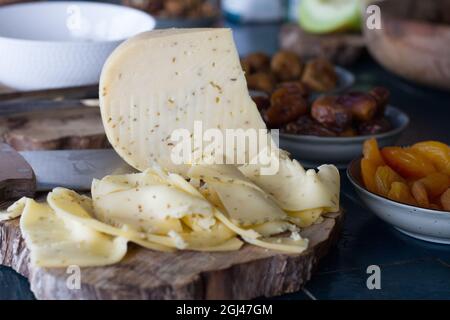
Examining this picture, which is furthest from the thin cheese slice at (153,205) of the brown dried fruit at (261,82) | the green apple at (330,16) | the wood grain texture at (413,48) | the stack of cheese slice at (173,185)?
the green apple at (330,16)

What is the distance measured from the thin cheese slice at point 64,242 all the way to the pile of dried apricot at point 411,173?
16.6 inches

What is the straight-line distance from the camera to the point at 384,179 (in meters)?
1.18

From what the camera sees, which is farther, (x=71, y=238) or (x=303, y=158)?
(x=303, y=158)

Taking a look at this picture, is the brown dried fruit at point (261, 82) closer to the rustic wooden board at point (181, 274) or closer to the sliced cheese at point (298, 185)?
the sliced cheese at point (298, 185)

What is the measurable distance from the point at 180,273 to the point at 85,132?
554 mm

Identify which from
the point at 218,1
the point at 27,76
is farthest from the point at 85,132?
the point at 218,1

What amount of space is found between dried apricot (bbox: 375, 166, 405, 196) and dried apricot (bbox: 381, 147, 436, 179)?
35 millimetres

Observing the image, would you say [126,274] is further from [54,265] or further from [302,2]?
[302,2]

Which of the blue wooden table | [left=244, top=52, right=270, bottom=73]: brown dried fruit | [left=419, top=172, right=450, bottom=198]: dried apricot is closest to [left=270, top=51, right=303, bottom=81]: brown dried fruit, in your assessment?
[left=244, top=52, right=270, bottom=73]: brown dried fruit

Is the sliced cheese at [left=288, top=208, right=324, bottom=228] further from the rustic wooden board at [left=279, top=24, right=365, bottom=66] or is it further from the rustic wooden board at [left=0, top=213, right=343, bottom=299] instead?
the rustic wooden board at [left=279, top=24, right=365, bottom=66]

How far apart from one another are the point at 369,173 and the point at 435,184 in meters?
0.10

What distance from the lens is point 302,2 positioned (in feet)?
8.13

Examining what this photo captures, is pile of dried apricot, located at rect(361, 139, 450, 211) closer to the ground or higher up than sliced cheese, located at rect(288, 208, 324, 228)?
higher up

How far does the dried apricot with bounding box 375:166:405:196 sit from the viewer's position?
118 centimetres
